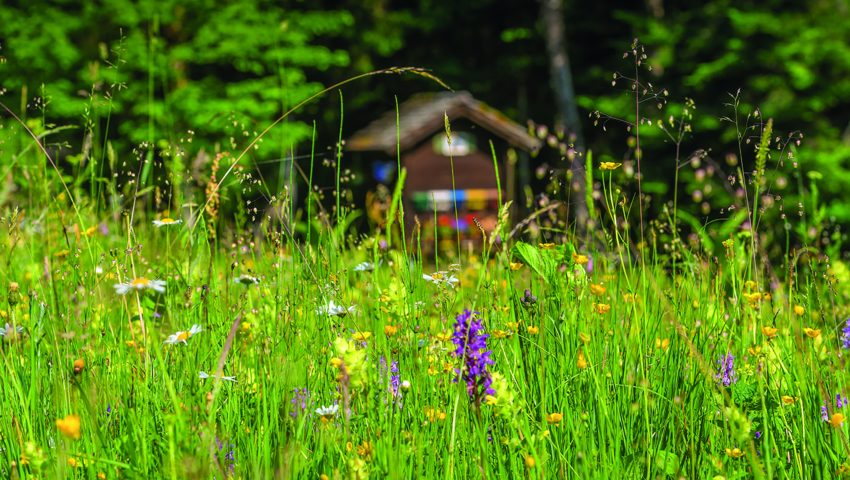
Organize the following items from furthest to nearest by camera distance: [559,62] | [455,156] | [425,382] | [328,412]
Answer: [559,62] < [455,156] < [425,382] < [328,412]

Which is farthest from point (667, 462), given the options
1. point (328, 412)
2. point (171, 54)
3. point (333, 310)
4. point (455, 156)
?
point (171, 54)

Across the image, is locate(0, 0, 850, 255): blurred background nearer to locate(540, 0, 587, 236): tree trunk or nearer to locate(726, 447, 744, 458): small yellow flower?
locate(540, 0, 587, 236): tree trunk

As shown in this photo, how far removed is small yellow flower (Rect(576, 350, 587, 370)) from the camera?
198cm

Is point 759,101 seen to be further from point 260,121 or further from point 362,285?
point 362,285

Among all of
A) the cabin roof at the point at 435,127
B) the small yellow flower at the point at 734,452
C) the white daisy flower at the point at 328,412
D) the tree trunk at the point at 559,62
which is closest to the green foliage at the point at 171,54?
the cabin roof at the point at 435,127

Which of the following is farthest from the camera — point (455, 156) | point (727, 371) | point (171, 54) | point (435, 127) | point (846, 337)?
point (171, 54)

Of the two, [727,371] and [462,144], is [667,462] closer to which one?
[727,371]

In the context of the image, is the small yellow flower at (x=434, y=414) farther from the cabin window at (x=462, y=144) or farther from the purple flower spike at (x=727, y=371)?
the cabin window at (x=462, y=144)

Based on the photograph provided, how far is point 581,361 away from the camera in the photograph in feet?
6.58

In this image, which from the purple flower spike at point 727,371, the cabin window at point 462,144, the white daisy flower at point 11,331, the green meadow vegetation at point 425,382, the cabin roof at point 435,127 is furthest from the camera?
the cabin window at point 462,144

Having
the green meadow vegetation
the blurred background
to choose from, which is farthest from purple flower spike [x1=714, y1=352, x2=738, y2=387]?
the blurred background

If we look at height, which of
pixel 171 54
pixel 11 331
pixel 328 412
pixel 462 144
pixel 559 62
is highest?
pixel 171 54

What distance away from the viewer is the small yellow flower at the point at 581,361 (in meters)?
1.98

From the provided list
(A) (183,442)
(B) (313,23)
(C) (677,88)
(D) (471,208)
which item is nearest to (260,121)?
(B) (313,23)
